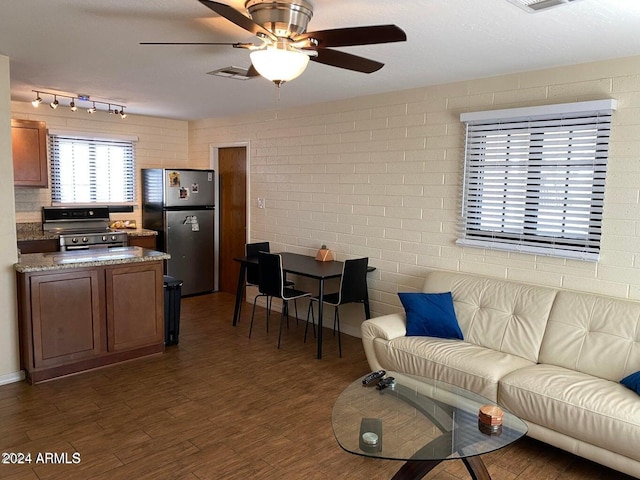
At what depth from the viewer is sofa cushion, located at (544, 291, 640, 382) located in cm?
284

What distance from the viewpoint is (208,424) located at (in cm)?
303

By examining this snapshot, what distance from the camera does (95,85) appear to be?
434 cm

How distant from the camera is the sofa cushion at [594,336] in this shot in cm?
284

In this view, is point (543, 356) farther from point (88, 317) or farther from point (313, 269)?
point (88, 317)

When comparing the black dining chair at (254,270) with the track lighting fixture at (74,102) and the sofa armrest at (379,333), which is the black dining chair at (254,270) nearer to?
the sofa armrest at (379,333)

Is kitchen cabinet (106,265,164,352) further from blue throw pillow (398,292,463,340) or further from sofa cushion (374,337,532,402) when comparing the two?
blue throw pillow (398,292,463,340)

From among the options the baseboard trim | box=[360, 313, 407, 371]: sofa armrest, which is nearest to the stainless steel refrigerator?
the baseboard trim

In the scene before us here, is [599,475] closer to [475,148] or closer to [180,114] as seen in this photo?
[475,148]

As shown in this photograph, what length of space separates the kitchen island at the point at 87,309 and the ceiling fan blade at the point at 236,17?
2419 mm

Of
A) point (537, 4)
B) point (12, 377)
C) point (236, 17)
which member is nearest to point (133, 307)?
point (12, 377)

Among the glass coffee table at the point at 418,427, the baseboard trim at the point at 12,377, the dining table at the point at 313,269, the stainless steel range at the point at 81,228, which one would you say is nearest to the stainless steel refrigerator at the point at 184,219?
the stainless steel range at the point at 81,228

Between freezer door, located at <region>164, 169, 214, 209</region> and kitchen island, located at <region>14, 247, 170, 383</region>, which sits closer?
kitchen island, located at <region>14, 247, 170, 383</region>

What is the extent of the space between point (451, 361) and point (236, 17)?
2369 millimetres

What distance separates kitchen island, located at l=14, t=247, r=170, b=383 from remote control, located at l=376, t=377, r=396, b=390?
2.28 m
